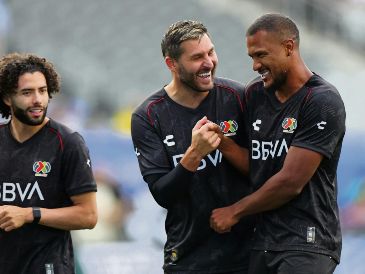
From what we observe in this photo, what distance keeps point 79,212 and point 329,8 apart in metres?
10.7

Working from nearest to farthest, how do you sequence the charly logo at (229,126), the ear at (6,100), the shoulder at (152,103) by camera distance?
the charly logo at (229,126) < the shoulder at (152,103) < the ear at (6,100)

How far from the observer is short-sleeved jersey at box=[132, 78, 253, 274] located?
17.2ft

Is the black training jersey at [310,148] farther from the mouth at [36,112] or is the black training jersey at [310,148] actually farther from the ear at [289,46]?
the mouth at [36,112]

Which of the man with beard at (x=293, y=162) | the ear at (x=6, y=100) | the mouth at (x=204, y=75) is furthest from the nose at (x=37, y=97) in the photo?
the man with beard at (x=293, y=162)

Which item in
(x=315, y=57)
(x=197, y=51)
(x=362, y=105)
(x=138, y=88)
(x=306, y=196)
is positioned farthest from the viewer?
(x=315, y=57)

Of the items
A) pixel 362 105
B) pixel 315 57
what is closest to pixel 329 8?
pixel 315 57

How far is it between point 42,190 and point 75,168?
0.23m

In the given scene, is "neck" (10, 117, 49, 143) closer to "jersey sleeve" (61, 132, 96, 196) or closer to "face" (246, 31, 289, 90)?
"jersey sleeve" (61, 132, 96, 196)

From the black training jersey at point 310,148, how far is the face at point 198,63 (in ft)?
1.32

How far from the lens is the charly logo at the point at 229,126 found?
527cm

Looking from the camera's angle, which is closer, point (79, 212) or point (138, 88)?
point (79, 212)

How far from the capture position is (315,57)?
14.9 metres

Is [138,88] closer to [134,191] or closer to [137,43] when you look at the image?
[137,43]

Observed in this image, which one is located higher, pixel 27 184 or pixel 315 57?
pixel 315 57
